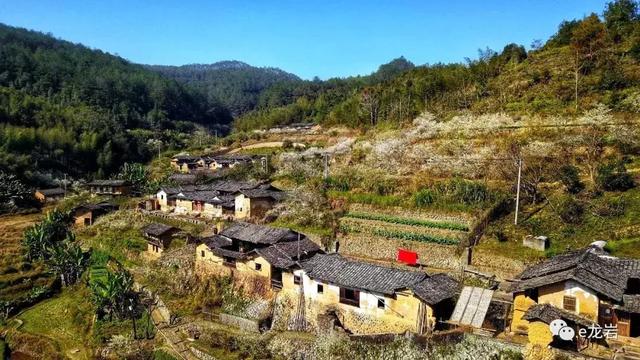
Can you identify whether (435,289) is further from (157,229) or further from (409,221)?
(157,229)

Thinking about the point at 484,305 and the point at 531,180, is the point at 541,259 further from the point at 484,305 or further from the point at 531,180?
the point at 531,180

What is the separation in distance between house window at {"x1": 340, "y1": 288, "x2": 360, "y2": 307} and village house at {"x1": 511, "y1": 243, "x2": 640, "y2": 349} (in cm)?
716

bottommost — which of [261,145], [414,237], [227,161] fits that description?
[414,237]

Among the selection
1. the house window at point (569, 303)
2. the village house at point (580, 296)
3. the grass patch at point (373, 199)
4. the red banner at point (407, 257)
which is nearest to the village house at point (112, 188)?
the grass patch at point (373, 199)

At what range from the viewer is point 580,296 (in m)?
19.9

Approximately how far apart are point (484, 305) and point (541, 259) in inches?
252

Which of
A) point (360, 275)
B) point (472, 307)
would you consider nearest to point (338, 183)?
point (360, 275)

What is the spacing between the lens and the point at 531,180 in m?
34.5

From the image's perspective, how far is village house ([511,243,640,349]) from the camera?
19.1 meters

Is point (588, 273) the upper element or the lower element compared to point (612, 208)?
lower

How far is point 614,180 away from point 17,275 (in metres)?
42.4

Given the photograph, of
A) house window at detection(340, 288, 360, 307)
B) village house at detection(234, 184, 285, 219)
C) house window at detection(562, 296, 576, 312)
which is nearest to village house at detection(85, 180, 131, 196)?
village house at detection(234, 184, 285, 219)

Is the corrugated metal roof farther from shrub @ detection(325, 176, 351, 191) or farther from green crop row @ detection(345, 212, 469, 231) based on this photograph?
shrub @ detection(325, 176, 351, 191)

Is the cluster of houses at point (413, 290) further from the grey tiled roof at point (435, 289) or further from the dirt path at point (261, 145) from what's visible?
the dirt path at point (261, 145)
